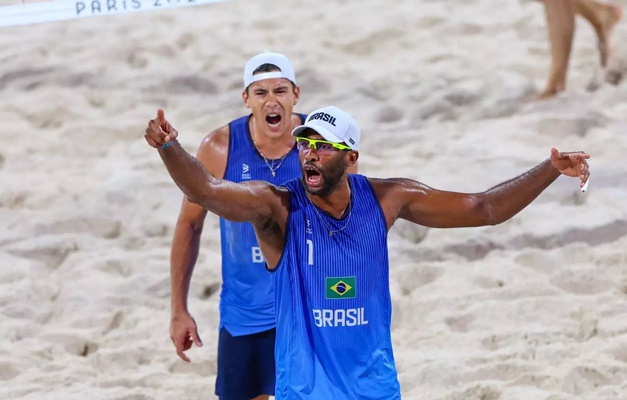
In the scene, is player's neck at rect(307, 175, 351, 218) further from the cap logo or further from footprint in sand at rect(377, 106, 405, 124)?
footprint in sand at rect(377, 106, 405, 124)

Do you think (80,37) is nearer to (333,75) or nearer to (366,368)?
(333,75)

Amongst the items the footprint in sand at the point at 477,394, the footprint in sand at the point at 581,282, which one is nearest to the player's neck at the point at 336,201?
the footprint in sand at the point at 477,394

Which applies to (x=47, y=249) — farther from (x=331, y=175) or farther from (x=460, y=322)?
(x=331, y=175)

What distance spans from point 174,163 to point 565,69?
498cm

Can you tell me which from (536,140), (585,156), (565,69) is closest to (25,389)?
(585,156)

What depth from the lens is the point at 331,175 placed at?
11.2 feet

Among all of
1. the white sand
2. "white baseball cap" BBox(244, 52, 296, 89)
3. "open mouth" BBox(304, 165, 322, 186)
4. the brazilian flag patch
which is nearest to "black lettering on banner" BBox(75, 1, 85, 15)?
the white sand

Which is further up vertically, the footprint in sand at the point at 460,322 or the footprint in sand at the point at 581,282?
the footprint in sand at the point at 581,282

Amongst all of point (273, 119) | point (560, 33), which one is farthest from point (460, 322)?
point (560, 33)

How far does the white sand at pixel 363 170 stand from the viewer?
5.23 meters

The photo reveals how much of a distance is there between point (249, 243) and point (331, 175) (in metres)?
0.82

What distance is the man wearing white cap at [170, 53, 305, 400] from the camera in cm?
414

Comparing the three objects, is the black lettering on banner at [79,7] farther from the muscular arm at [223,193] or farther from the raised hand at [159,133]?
the raised hand at [159,133]

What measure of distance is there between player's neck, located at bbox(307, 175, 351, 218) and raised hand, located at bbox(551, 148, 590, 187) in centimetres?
66
